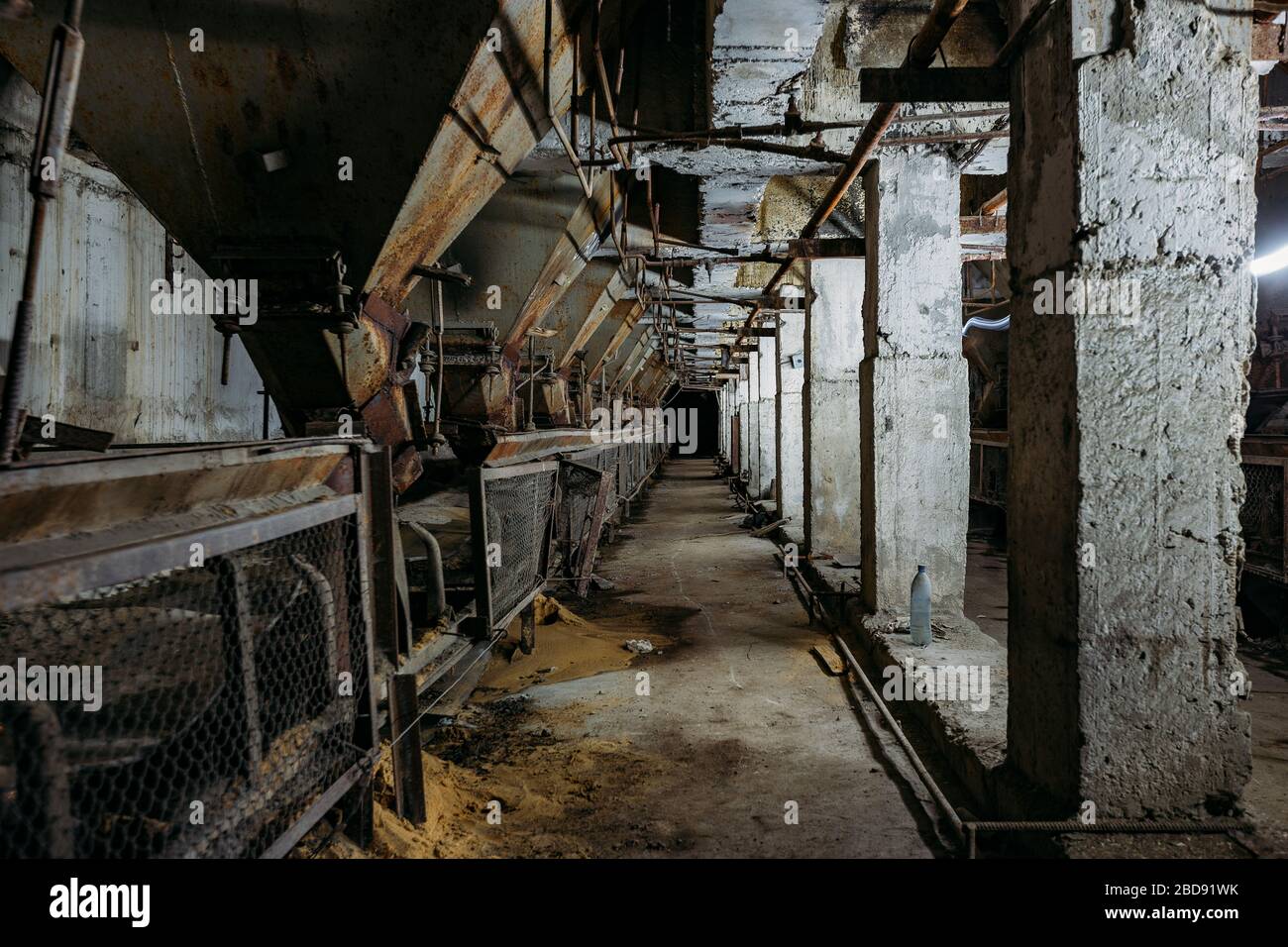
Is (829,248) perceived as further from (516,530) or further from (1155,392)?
(1155,392)

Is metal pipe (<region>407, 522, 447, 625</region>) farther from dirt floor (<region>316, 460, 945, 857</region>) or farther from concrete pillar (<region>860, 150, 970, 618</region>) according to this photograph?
concrete pillar (<region>860, 150, 970, 618</region>)

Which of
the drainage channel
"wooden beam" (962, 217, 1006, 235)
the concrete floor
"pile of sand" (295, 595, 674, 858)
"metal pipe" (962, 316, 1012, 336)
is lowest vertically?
the concrete floor

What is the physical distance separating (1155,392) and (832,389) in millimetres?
5907

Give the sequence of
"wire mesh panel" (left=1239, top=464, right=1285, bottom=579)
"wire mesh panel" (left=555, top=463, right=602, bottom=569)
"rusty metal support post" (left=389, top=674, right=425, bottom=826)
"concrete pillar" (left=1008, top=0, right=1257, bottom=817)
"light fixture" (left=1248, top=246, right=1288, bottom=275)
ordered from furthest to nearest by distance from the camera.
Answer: "light fixture" (left=1248, top=246, right=1288, bottom=275) < "wire mesh panel" (left=1239, top=464, right=1285, bottom=579) < "wire mesh panel" (left=555, top=463, right=602, bottom=569) < "rusty metal support post" (left=389, top=674, right=425, bottom=826) < "concrete pillar" (left=1008, top=0, right=1257, bottom=817)

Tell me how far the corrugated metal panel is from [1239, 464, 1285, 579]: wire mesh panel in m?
9.48

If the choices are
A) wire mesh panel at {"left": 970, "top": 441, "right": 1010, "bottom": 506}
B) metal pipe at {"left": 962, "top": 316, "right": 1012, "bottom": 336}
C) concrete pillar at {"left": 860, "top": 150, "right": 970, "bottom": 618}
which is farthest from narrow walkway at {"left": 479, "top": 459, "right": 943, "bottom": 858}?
metal pipe at {"left": 962, "top": 316, "right": 1012, "bottom": 336}

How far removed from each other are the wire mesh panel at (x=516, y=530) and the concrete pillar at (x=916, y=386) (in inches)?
101

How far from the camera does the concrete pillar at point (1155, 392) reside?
2490 mm

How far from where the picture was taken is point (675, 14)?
17.4 ft

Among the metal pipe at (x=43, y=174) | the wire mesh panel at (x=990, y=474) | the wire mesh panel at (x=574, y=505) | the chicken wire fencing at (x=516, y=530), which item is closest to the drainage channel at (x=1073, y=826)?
the chicken wire fencing at (x=516, y=530)

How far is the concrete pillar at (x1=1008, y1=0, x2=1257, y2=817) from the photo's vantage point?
249 cm

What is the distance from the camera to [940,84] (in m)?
3.04

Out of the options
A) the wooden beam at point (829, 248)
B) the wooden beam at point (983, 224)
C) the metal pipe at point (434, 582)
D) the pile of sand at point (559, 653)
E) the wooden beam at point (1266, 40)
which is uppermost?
the wooden beam at point (983, 224)

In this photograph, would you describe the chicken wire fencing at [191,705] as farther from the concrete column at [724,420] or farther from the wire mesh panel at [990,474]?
the concrete column at [724,420]
